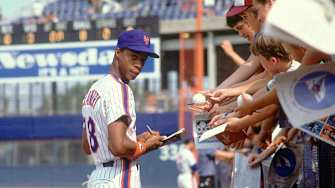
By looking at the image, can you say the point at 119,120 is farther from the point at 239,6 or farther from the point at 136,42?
the point at 239,6

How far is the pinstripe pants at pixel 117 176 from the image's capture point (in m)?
4.51

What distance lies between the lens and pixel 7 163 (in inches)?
862

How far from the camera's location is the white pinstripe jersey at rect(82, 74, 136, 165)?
4.43 metres

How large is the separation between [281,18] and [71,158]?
19.3m

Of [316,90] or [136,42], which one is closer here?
[316,90]

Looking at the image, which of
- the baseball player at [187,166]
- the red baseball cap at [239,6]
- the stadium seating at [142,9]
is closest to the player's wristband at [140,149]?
the red baseball cap at [239,6]

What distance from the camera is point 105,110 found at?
443 cm

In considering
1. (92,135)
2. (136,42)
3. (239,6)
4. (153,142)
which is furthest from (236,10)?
(92,135)

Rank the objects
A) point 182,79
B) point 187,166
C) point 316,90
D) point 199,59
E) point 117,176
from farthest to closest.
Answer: point 182,79 < point 199,59 < point 187,166 < point 117,176 < point 316,90

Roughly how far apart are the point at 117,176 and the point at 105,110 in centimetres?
37

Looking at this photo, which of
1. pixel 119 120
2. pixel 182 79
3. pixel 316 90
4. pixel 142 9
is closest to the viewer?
pixel 316 90

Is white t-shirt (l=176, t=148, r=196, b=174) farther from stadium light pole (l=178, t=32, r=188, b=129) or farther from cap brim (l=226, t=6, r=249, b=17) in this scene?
cap brim (l=226, t=6, r=249, b=17)

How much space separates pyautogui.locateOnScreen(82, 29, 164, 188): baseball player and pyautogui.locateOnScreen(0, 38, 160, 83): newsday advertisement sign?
576 inches

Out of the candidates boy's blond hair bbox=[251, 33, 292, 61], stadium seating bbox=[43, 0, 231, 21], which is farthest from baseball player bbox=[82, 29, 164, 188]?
stadium seating bbox=[43, 0, 231, 21]
